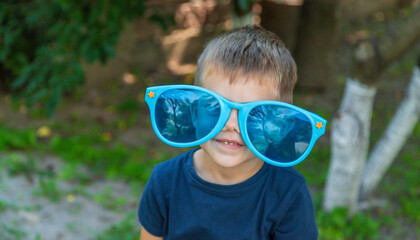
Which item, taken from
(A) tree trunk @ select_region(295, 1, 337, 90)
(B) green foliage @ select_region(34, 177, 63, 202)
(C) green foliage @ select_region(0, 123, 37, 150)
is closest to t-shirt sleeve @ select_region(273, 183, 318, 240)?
(B) green foliage @ select_region(34, 177, 63, 202)

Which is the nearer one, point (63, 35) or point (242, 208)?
point (242, 208)

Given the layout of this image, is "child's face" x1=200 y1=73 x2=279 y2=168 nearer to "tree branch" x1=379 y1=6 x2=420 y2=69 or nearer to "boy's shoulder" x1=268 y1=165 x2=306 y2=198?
"boy's shoulder" x1=268 y1=165 x2=306 y2=198

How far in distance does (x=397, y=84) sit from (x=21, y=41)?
4668 mm

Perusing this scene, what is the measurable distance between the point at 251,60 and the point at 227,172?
15.9 inches

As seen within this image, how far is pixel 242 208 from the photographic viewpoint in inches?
60.0

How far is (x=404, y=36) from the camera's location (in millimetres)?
2924

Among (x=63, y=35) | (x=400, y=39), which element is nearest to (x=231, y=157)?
(x=400, y=39)

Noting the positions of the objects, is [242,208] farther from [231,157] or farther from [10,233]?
[10,233]

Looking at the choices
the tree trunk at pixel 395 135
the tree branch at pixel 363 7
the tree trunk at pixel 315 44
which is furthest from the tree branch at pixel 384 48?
the tree branch at pixel 363 7

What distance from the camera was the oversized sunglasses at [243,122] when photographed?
1.35 meters

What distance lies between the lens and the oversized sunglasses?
1.35 meters

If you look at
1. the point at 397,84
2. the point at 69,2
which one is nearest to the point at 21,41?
the point at 69,2

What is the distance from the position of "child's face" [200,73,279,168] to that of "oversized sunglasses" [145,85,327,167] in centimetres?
4

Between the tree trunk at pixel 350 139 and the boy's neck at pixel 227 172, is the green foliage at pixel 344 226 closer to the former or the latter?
the tree trunk at pixel 350 139
